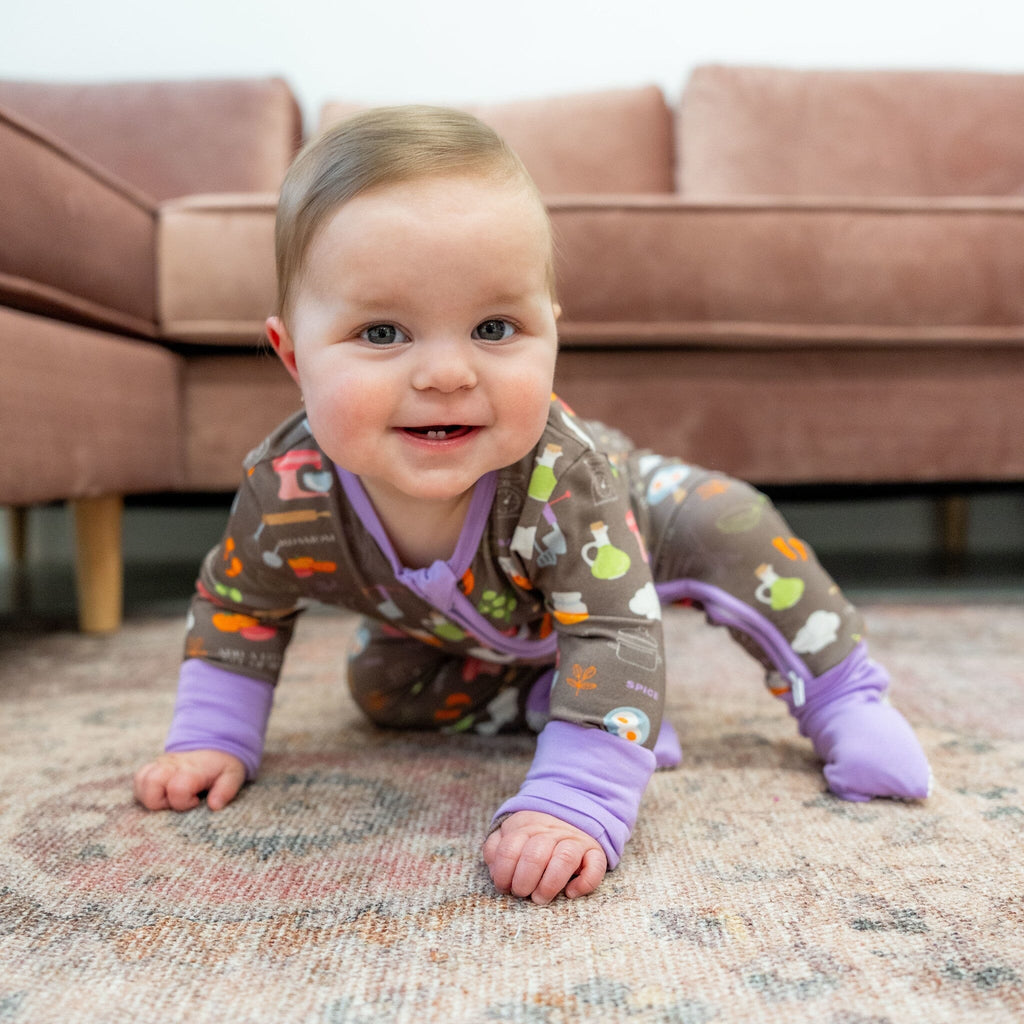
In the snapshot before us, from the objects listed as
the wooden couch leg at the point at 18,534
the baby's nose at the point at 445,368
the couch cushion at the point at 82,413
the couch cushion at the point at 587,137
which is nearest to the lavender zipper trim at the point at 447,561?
the baby's nose at the point at 445,368

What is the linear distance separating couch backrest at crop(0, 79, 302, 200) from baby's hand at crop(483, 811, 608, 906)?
1599 mm

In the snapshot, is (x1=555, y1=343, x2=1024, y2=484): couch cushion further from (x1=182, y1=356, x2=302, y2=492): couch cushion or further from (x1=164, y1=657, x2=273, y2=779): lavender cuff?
(x1=164, y1=657, x2=273, y2=779): lavender cuff

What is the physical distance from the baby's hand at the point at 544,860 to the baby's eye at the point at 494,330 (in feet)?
0.83

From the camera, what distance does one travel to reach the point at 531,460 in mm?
592

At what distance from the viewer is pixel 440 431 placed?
0.52 metres

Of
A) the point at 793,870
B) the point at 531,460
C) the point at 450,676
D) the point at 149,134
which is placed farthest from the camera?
the point at 149,134

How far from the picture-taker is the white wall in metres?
2.09

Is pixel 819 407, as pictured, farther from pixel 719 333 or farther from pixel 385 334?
pixel 385 334

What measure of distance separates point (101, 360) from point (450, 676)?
545mm

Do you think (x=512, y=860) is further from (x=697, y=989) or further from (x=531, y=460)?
(x=531, y=460)

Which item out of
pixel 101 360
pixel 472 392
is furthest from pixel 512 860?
pixel 101 360

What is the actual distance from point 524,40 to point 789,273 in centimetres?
130

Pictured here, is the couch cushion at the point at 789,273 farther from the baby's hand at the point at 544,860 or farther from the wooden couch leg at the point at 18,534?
the wooden couch leg at the point at 18,534

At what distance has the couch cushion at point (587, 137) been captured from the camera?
1.81 metres
